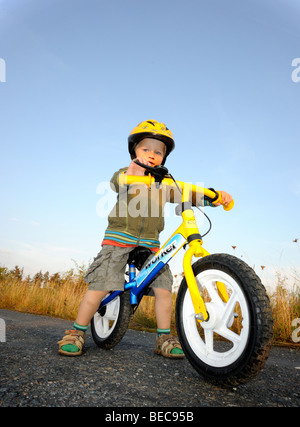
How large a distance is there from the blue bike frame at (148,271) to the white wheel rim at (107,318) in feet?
0.18

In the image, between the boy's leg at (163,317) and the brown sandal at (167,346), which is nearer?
the brown sandal at (167,346)

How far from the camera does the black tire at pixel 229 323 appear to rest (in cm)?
144

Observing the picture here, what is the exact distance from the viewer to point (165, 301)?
270cm

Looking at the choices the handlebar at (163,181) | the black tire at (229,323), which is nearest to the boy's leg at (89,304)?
the black tire at (229,323)

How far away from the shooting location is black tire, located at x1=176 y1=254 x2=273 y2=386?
1438 millimetres

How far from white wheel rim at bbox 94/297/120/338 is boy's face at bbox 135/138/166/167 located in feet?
4.58

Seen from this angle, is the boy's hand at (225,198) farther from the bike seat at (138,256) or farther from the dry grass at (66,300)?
the dry grass at (66,300)

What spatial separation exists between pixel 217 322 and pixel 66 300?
16.5 feet

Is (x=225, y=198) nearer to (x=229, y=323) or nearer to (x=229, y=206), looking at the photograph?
(x=229, y=206)

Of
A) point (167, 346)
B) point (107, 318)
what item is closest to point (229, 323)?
point (167, 346)

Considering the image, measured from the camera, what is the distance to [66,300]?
613 cm

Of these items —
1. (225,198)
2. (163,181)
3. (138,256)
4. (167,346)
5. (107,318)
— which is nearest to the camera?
(163,181)
